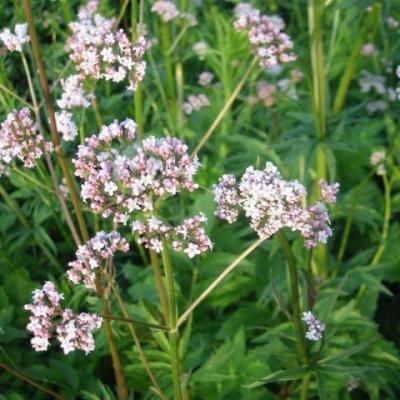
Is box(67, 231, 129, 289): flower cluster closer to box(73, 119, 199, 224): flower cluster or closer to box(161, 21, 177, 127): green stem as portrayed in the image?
box(73, 119, 199, 224): flower cluster

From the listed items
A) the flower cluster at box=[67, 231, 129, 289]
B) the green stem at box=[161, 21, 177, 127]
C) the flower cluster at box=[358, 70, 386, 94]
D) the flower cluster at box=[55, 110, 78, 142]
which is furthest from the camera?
the flower cluster at box=[358, 70, 386, 94]

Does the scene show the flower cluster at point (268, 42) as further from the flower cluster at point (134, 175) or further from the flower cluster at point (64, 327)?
the flower cluster at point (64, 327)

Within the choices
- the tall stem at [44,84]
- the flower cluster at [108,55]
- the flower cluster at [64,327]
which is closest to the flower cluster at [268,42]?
the flower cluster at [108,55]

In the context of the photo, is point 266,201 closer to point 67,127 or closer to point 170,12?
point 67,127

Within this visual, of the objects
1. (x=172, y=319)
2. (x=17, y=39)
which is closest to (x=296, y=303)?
(x=172, y=319)

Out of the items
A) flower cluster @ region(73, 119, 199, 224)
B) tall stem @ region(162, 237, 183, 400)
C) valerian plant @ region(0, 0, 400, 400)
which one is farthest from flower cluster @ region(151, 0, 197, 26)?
tall stem @ region(162, 237, 183, 400)

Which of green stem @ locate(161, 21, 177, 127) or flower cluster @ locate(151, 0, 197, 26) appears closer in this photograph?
flower cluster @ locate(151, 0, 197, 26)
